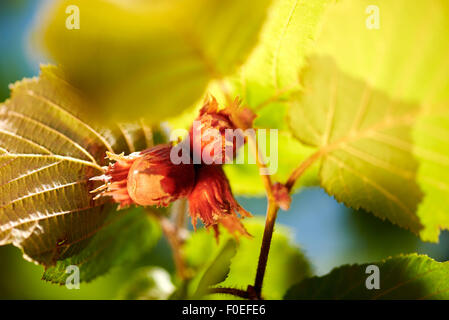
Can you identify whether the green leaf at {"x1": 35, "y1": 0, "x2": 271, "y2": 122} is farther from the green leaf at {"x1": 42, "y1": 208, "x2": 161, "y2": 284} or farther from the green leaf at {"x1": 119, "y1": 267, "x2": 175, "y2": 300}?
the green leaf at {"x1": 119, "y1": 267, "x2": 175, "y2": 300}

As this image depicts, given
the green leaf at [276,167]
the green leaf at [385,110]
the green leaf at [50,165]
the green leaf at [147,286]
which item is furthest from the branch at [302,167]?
the green leaf at [147,286]

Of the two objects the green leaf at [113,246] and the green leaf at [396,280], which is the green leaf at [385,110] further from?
the green leaf at [113,246]

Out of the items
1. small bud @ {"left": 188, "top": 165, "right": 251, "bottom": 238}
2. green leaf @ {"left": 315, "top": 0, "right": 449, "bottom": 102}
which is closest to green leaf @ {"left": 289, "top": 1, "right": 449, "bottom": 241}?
green leaf @ {"left": 315, "top": 0, "right": 449, "bottom": 102}

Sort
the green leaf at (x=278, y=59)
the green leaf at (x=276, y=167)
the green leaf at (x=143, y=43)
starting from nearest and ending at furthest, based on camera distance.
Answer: the green leaf at (x=143, y=43)
the green leaf at (x=278, y=59)
the green leaf at (x=276, y=167)

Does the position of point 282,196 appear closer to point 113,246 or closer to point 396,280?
point 396,280
